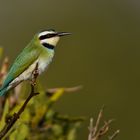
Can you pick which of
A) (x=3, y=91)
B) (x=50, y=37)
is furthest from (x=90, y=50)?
(x=3, y=91)

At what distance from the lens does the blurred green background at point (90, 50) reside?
283 inches

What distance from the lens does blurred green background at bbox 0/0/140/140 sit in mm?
7191

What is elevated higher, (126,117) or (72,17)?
(72,17)

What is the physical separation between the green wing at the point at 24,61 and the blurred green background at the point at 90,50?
1147mm

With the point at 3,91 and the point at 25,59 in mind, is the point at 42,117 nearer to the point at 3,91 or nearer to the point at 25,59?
the point at 3,91

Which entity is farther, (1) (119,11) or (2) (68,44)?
(1) (119,11)

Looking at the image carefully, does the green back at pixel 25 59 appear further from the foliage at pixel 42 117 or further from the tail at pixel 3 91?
the foliage at pixel 42 117

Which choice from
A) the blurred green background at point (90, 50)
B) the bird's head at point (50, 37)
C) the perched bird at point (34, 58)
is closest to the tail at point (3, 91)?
the perched bird at point (34, 58)

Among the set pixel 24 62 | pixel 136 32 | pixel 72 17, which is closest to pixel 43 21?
pixel 72 17

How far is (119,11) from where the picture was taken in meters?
12.1

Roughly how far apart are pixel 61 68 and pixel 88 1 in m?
4.08

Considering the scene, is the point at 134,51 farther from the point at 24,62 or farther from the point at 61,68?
the point at 24,62

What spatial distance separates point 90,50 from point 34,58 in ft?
15.0

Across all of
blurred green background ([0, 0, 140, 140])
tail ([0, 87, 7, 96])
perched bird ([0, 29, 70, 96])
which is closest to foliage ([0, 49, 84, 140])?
tail ([0, 87, 7, 96])
